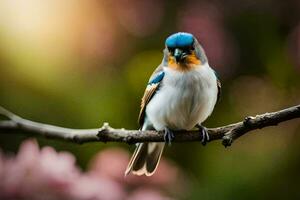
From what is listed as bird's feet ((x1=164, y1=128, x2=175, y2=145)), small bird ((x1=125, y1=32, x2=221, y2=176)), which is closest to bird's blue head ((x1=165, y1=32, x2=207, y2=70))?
small bird ((x1=125, y1=32, x2=221, y2=176))

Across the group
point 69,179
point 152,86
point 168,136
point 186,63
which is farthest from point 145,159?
point 69,179

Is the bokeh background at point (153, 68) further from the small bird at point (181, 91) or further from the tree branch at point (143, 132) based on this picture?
the tree branch at point (143, 132)

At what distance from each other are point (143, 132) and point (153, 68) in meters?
0.86

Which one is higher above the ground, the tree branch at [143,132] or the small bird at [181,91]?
the small bird at [181,91]

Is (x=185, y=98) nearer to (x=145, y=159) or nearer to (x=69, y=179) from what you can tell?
(x=145, y=159)

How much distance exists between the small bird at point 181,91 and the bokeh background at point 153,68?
7.5 inches

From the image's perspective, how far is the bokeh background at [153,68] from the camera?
2.51 metres

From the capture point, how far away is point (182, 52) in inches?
86.2

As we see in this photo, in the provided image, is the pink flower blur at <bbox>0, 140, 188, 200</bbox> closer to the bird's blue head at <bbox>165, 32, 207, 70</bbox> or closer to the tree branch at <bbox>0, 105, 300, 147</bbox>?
the tree branch at <bbox>0, 105, 300, 147</bbox>

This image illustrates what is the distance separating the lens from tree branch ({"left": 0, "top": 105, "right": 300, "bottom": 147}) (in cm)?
166

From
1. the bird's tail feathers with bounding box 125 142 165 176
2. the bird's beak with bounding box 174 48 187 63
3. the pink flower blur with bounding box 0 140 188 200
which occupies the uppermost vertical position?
the bird's beak with bounding box 174 48 187 63

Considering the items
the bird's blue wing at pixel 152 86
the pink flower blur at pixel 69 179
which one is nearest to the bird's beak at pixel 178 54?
the bird's blue wing at pixel 152 86

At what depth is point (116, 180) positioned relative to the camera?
7.07 feet

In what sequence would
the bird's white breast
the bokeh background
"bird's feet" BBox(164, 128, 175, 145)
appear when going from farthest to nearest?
the bokeh background → the bird's white breast → "bird's feet" BBox(164, 128, 175, 145)
